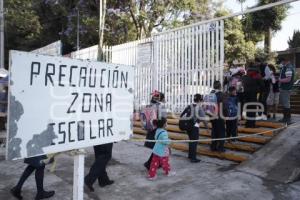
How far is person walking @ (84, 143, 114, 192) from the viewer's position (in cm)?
586

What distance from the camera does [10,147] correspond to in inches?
115

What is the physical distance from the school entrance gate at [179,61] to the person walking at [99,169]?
4.59 meters

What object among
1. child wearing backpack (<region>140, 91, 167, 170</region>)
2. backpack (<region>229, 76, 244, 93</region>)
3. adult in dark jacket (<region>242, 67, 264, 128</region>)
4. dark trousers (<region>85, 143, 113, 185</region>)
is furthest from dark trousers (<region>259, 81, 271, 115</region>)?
dark trousers (<region>85, 143, 113, 185</region>)

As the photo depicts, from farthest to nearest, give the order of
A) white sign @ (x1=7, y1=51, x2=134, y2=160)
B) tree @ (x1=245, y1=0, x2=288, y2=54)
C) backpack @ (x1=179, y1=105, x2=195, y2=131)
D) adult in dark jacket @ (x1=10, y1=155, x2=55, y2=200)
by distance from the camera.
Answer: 1. tree @ (x1=245, y1=0, x2=288, y2=54)
2. backpack @ (x1=179, y1=105, x2=195, y2=131)
3. adult in dark jacket @ (x1=10, y1=155, x2=55, y2=200)
4. white sign @ (x1=7, y1=51, x2=134, y2=160)

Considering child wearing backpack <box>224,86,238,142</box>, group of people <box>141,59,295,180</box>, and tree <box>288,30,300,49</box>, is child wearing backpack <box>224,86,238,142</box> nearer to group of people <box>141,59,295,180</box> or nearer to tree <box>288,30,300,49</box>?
group of people <box>141,59,295,180</box>

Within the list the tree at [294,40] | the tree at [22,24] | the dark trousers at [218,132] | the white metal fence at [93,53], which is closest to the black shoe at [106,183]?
the dark trousers at [218,132]

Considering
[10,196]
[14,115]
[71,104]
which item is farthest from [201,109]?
[14,115]

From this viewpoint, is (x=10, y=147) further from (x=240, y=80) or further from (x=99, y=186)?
(x=240, y=80)

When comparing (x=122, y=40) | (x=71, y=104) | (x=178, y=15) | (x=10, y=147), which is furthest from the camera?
(x=178, y=15)

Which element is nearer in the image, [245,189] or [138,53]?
[245,189]

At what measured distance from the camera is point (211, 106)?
7777 mm

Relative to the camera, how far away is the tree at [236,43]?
69.2 ft

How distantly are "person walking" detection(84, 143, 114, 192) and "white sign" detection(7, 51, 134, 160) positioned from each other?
84.7 inches

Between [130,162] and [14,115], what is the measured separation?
5.06 m
